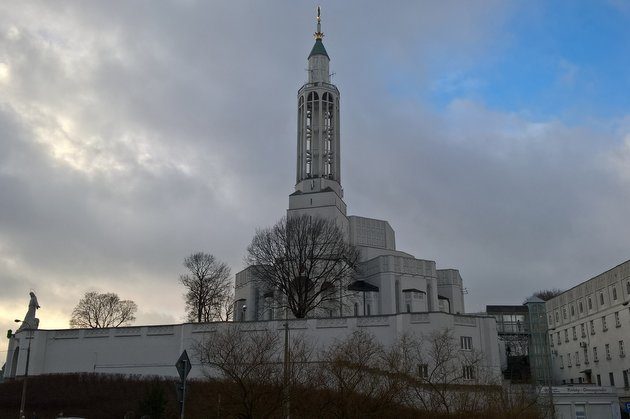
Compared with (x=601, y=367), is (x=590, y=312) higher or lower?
higher

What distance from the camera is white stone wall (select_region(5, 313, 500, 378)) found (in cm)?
5416

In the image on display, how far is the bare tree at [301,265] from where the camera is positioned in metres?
64.2

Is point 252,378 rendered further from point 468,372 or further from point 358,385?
point 468,372

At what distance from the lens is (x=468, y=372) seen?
4303 cm

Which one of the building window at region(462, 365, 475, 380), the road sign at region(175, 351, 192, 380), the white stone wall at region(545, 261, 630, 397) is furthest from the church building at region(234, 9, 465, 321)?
the road sign at region(175, 351, 192, 380)

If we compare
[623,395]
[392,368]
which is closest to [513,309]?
[623,395]

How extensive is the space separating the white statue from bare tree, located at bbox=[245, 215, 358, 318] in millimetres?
20872

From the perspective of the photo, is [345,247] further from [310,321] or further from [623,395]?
[623,395]

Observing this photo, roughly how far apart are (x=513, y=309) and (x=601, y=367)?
4528 cm

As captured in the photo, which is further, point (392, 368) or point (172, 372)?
point (172, 372)

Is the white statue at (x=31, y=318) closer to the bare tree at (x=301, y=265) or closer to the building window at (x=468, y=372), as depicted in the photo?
the bare tree at (x=301, y=265)

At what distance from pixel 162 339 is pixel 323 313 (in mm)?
16321

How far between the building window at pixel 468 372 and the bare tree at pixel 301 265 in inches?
874

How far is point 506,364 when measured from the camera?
9312 cm
